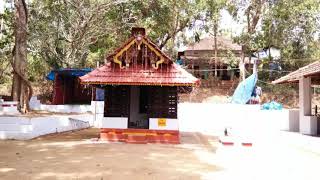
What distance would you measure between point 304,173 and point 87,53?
875 inches

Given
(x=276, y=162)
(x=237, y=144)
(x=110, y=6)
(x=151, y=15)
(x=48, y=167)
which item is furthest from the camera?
(x=151, y=15)

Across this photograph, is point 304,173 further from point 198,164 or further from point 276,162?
point 198,164

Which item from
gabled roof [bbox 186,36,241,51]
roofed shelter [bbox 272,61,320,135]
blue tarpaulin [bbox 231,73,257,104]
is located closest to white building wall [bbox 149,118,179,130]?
roofed shelter [bbox 272,61,320,135]

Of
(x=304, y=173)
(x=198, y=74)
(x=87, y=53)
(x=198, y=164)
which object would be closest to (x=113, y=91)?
(x=198, y=164)

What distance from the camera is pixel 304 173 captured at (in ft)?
28.9

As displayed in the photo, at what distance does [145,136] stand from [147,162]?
4515 millimetres

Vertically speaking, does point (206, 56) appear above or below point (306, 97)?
above

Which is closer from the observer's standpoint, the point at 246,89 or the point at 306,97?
the point at 306,97

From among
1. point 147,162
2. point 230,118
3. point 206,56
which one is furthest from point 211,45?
point 147,162

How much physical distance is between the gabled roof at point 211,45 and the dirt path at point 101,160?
22240 millimetres

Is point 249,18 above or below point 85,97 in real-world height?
above

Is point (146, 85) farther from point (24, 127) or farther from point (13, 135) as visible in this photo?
point (13, 135)

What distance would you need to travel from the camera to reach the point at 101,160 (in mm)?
9898

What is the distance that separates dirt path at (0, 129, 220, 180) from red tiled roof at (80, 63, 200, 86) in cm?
219
